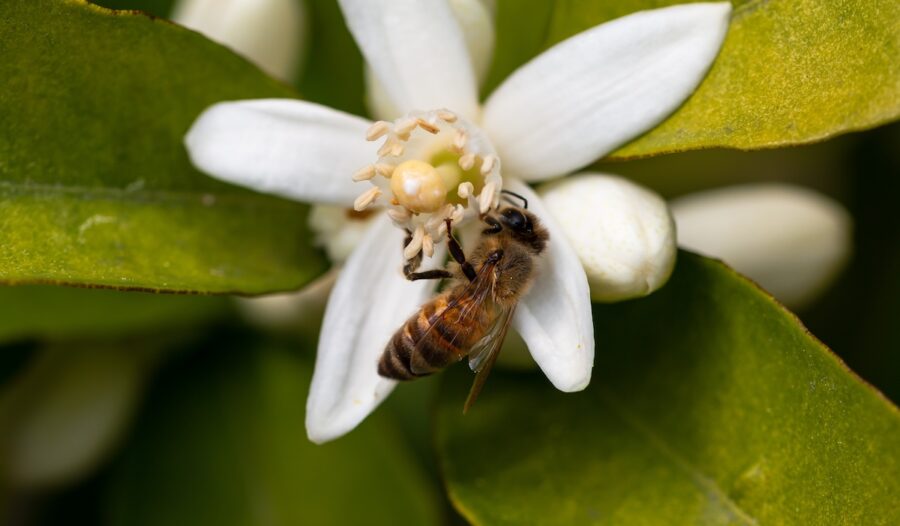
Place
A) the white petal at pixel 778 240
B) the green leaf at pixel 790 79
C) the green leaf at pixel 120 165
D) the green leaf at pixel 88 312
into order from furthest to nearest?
the white petal at pixel 778 240 → the green leaf at pixel 88 312 → the green leaf at pixel 120 165 → the green leaf at pixel 790 79

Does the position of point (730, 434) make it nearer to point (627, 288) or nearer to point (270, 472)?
point (627, 288)

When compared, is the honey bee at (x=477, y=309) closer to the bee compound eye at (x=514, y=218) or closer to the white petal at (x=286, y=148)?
the bee compound eye at (x=514, y=218)

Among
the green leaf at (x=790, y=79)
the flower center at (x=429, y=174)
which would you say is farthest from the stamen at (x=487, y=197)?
the green leaf at (x=790, y=79)

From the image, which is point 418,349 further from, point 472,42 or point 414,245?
point 472,42

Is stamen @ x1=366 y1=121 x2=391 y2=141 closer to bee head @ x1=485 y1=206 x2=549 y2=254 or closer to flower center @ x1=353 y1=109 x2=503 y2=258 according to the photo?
flower center @ x1=353 y1=109 x2=503 y2=258

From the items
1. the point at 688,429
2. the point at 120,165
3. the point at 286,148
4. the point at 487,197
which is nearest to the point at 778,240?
the point at 688,429

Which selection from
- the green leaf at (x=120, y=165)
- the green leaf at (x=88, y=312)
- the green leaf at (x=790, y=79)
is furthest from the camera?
the green leaf at (x=88, y=312)

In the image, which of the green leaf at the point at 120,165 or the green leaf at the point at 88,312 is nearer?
the green leaf at the point at 120,165

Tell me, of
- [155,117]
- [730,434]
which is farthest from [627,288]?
[155,117]
